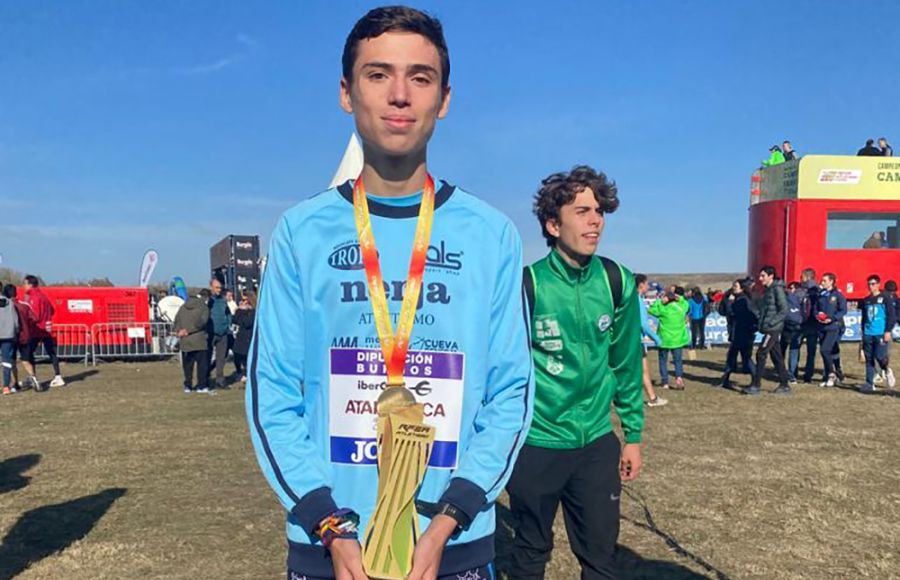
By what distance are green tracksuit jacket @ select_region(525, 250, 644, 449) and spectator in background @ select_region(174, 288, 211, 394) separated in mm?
10369

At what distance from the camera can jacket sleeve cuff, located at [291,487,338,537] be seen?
1599 millimetres

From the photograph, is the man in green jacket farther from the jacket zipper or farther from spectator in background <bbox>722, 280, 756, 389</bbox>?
spectator in background <bbox>722, 280, 756, 389</bbox>

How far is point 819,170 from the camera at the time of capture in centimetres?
2148

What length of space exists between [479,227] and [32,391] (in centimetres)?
1456

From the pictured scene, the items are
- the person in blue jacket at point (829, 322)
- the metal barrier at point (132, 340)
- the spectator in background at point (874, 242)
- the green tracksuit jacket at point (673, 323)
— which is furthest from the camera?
the spectator in background at point (874, 242)

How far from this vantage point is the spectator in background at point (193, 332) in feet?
41.3

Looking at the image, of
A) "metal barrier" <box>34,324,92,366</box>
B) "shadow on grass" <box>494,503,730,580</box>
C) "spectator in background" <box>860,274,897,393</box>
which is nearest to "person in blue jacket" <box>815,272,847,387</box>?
"spectator in background" <box>860,274,897,393</box>

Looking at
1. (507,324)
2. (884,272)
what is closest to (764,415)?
(507,324)

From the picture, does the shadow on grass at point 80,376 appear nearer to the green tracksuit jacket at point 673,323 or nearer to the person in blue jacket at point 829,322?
the green tracksuit jacket at point 673,323

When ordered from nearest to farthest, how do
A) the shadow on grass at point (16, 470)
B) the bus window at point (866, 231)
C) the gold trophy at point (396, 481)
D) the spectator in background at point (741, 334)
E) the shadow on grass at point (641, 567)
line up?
the gold trophy at point (396, 481) → the shadow on grass at point (641, 567) → the shadow on grass at point (16, 470) → the spectator in background at point (741, 334) → the bus window at point (866, 231)

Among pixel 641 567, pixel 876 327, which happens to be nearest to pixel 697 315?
pixel 876 327

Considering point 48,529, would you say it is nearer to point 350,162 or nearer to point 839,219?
point 350,162

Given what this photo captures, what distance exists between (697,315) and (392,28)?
68.4ft

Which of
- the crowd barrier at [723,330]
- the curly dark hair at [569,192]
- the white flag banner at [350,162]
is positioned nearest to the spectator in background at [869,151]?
the crowd barrier at [723,330]
